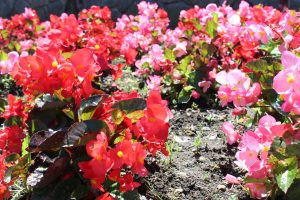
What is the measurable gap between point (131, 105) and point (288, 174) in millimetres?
519

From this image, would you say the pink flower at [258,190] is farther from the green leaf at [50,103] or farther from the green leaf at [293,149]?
the green leaf at [50,103]

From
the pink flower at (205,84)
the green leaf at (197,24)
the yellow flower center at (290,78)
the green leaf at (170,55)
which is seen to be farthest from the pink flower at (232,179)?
the green leaf at (197,24)

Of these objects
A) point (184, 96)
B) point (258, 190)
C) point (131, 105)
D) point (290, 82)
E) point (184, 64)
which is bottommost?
point (184, 96)

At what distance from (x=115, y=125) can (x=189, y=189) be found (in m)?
0.56

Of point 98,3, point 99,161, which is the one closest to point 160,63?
point 99,161

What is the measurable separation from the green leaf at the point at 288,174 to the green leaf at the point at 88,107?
600 millimetres

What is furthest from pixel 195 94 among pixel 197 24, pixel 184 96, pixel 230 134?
pixel 230 134

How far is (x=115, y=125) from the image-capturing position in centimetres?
165

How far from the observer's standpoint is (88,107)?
64.2 inches

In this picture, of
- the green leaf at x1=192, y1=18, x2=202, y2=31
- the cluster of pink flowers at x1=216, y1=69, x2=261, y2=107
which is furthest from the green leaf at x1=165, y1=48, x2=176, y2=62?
the cluster of pink flowers at x1=216, y1=69, x2=261, y2=107

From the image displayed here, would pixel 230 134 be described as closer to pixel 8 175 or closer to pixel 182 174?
pixel 182 174

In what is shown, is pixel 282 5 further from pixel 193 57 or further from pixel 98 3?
pixel 193 57

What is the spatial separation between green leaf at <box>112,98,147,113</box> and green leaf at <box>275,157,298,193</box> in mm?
461

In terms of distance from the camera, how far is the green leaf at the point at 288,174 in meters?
1.48
